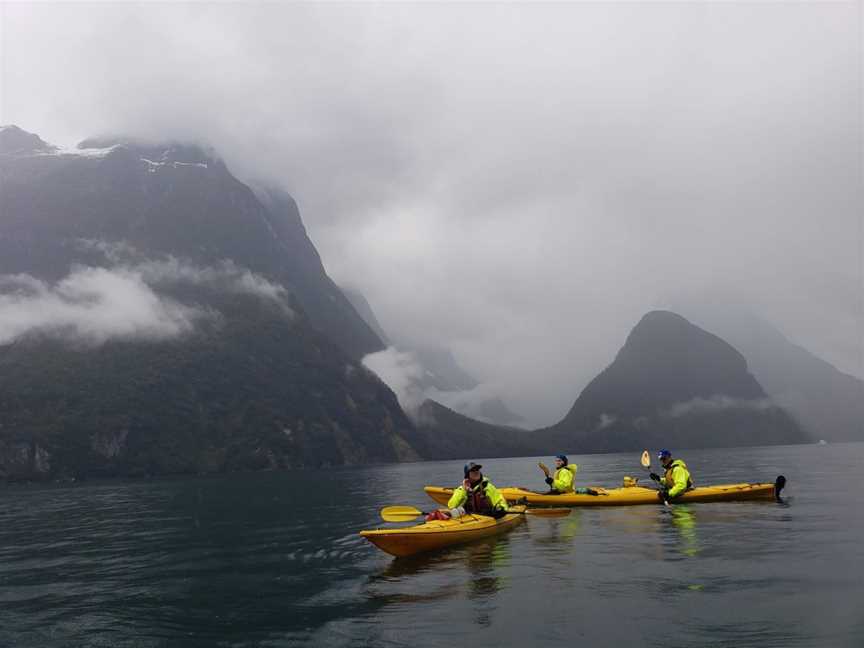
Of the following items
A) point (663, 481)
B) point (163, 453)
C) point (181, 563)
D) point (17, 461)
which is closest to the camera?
point (181, 563)

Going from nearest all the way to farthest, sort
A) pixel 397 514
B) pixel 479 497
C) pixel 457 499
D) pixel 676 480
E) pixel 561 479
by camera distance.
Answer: pixel 457 499, pixel 397 514, pixel 479 497, pixel 676 480, pixel 561 479

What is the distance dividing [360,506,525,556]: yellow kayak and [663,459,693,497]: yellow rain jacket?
36.0 ft

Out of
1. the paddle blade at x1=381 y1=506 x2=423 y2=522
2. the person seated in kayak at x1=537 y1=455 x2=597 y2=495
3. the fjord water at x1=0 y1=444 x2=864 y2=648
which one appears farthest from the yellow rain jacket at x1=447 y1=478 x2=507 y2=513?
the person seated in kayak at x1=537 y1=455 x2=597 y2=495

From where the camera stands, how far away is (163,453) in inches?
6845

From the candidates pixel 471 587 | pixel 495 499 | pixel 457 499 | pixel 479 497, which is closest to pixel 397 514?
pixel 457 499

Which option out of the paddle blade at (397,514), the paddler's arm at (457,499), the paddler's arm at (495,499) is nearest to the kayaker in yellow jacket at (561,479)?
the paddler's arm at (495,499)

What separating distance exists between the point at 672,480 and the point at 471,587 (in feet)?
61.2

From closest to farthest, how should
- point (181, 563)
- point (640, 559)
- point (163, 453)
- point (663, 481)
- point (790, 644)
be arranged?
point (790, 644), point (640, 559), point (181, 563), point (663, 481), point (163, 453)

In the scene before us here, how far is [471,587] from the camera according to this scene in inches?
628

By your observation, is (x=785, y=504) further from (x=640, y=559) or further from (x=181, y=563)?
(x=181, y=563)

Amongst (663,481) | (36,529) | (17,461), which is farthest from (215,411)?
(663,481)

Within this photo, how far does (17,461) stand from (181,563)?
158504mm

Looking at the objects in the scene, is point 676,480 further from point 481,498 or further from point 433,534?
point 433,534

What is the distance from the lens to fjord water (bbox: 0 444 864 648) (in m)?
12.4
